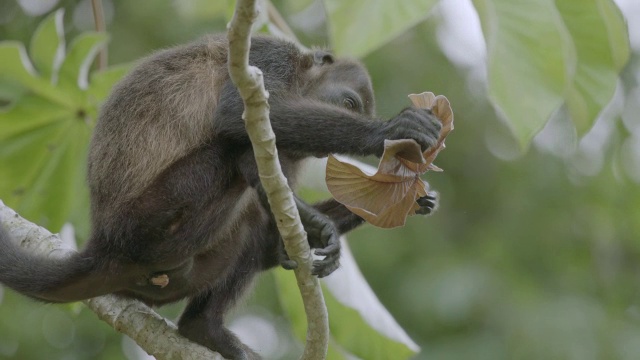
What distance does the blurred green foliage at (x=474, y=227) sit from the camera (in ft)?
23.7

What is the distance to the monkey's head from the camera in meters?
3.54

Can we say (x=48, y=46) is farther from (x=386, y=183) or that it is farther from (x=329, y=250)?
(x=386, y=183)

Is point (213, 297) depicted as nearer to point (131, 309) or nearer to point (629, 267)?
point (131, 309)

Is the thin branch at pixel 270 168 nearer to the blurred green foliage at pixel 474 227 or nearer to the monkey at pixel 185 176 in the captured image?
the monkey at pixel 185 176

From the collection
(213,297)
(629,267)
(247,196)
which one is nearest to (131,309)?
(213,297)

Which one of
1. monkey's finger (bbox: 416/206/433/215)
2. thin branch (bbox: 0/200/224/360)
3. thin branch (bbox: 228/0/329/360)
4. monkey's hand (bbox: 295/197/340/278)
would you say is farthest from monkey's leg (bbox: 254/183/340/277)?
thin branch (bbox: 0/200/224/360)

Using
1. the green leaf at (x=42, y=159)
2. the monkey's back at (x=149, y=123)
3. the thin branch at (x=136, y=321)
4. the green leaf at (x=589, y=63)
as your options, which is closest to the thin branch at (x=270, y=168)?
the thin branch at (x=136, y=321)

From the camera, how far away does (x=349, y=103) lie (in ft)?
11.7

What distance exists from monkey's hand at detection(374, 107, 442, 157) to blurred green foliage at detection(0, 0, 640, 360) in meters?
4.17

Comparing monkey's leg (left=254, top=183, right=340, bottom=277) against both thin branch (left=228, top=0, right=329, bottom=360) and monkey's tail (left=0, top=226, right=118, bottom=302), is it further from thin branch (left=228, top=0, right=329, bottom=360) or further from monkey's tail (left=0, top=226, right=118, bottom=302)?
monkey's tail (left=0, top=226, right=118, bottom=302)

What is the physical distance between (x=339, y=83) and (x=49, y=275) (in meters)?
1.33

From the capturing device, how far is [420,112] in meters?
2.78

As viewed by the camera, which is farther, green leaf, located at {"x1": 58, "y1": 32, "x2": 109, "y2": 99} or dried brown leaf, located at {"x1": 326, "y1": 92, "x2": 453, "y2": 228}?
green leaf, located at {"x1": 58, "y1": 32, "x2": 109, "y2": 99}

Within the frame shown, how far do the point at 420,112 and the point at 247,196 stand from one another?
2.31 ft
